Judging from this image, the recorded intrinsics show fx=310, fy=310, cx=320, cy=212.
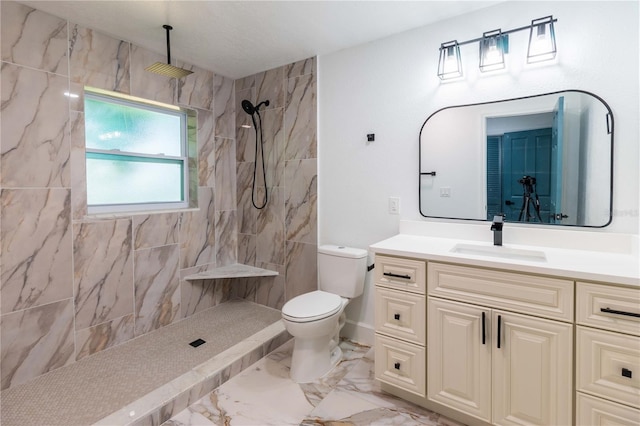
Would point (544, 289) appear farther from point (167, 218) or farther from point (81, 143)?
point (81, 143)

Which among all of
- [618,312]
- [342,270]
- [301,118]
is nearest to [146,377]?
[342,270]

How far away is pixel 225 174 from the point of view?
3205 mm

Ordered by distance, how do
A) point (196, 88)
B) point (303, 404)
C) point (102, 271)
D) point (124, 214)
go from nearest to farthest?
point (303, 404)
point (102, 271)
point (124, 214)
point (196, 88)

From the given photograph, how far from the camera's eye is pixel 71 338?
214 cm

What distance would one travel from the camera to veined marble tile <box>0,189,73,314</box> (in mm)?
1887

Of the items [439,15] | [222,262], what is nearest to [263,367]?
[222,262]

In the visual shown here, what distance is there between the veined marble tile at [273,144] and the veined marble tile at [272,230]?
0.13 meters

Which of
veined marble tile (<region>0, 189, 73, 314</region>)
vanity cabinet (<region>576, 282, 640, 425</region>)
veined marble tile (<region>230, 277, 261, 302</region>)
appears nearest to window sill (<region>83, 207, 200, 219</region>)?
veined marble tile (<region>0, 189, 73, 314</region>)

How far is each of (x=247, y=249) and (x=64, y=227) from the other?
1530mm

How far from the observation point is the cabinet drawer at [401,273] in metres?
1.68

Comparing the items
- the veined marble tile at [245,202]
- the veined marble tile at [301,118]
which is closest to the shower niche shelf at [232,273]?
the veined marble tile at [245,202]

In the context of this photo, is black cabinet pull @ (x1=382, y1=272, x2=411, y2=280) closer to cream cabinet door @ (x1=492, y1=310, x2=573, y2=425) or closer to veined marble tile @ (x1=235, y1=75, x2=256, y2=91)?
cream cabinet door @ (x1=492, y1=310, x2=573, y2=425)

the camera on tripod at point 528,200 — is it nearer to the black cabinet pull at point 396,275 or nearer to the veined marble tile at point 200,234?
the black cabinet pull at point 396,275

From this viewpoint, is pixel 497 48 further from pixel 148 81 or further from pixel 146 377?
pixel 146 377
